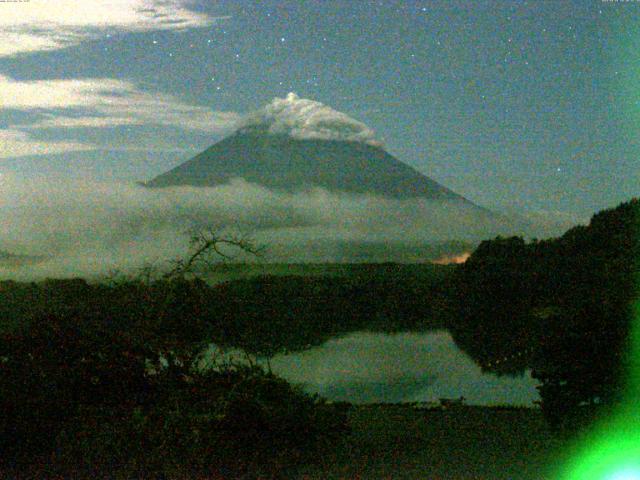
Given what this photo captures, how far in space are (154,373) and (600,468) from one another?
15.7 feet

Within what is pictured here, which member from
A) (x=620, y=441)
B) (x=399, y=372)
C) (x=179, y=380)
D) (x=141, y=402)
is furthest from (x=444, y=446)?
(x=399, y=372)

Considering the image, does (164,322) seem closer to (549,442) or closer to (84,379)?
(84,379)

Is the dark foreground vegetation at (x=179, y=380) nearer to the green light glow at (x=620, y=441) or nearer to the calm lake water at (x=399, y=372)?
the green light glow at (x=620, y=441)

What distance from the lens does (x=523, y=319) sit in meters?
13.4

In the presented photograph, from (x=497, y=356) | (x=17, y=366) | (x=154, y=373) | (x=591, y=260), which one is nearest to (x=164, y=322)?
(x=154, y=373)

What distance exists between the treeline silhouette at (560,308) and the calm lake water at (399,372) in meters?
0.49

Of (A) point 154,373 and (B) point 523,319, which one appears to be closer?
(A) point 154,373

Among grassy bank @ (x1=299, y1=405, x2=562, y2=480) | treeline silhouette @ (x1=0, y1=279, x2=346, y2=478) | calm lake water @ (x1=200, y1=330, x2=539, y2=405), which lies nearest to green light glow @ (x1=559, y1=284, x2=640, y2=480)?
grassy bank @ (x1=299, y1=405, x2=562, y2=480)

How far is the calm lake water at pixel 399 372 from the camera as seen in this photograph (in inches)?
384

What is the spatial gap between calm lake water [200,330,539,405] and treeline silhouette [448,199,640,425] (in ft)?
1.61

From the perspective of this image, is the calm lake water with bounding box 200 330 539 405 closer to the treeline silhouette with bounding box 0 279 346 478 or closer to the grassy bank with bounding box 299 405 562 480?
the grassy bank with bounding box 299 405 562 480

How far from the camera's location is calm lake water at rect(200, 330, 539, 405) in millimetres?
9758

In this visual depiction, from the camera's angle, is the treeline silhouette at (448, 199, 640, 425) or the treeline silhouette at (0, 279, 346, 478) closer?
the treeline silhouette at (448, 199, 640, 425)

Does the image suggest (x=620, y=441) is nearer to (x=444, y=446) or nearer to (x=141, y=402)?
(x=444, y=446)
